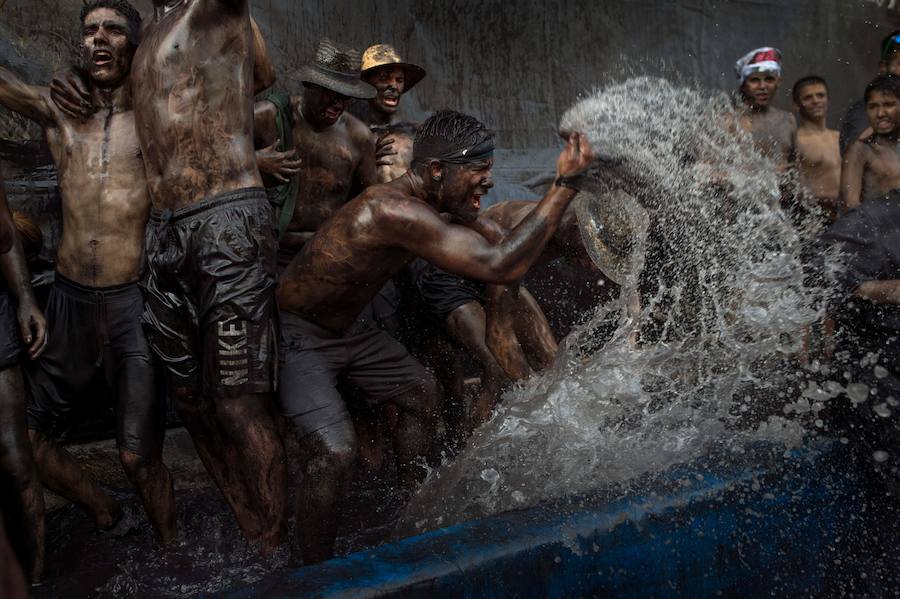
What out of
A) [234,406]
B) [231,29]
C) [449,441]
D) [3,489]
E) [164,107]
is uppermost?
[231,29]

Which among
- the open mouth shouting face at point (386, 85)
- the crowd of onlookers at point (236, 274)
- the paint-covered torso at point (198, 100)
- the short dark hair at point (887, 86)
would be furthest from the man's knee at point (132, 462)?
the short dark hair at point (887, 86)

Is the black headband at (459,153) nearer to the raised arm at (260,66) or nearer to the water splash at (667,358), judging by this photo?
the water splash at (667,358)

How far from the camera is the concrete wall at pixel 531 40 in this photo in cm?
538

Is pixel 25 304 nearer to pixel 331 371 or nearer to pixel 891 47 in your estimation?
pixel 331 371

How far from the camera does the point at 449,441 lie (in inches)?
174

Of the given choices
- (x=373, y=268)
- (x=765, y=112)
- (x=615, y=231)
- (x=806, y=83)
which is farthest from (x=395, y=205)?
(x=806, y=83)

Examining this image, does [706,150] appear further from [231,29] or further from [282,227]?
[231,29]

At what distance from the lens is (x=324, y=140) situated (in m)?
4.21

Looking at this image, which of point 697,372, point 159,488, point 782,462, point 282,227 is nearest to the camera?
point 782,462

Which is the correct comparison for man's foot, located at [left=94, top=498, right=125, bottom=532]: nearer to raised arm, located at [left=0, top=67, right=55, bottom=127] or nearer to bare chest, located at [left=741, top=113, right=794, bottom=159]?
raised arm, located at [left=0, top=67, right=55, bottom=127]

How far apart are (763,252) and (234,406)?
2.78 m

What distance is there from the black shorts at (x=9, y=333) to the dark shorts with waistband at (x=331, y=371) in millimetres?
986

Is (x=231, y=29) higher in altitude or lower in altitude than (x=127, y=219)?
higher

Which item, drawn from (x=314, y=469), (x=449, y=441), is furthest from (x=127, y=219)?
(x=449, y=441)
